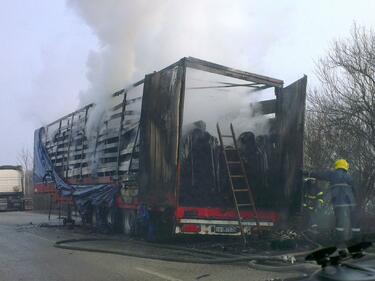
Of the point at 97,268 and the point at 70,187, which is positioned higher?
the point at 70,187

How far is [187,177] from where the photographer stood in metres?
10.2

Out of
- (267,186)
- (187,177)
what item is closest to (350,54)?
(267,186)

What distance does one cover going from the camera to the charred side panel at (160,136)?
9609 millimetres

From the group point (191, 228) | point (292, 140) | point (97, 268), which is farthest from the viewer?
point (292, 140)

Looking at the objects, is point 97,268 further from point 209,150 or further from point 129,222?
point 129,222

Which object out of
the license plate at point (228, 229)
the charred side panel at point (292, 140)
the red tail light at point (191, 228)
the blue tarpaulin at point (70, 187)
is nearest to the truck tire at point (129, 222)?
the blue tarpaulin at point (70, 187)

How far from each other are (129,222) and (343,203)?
522 cm

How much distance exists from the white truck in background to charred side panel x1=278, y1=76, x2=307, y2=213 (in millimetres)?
24960

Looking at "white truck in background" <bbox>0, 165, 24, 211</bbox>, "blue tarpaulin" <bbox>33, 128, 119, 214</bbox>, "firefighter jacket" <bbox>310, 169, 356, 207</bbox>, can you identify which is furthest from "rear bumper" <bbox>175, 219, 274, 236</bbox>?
"white truck in background" <bbox>0, 165, 24, 211</bbox>

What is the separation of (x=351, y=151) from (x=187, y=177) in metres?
5.19

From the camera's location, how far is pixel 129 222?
12266 millimetres

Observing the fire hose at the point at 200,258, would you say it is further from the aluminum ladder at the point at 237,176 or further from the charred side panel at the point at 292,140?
the charred side panel at the point at 292,140

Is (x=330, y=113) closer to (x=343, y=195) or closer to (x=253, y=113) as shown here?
(x=253, y=113)

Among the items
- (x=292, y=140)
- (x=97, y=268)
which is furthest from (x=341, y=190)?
(x=97, y=268)
